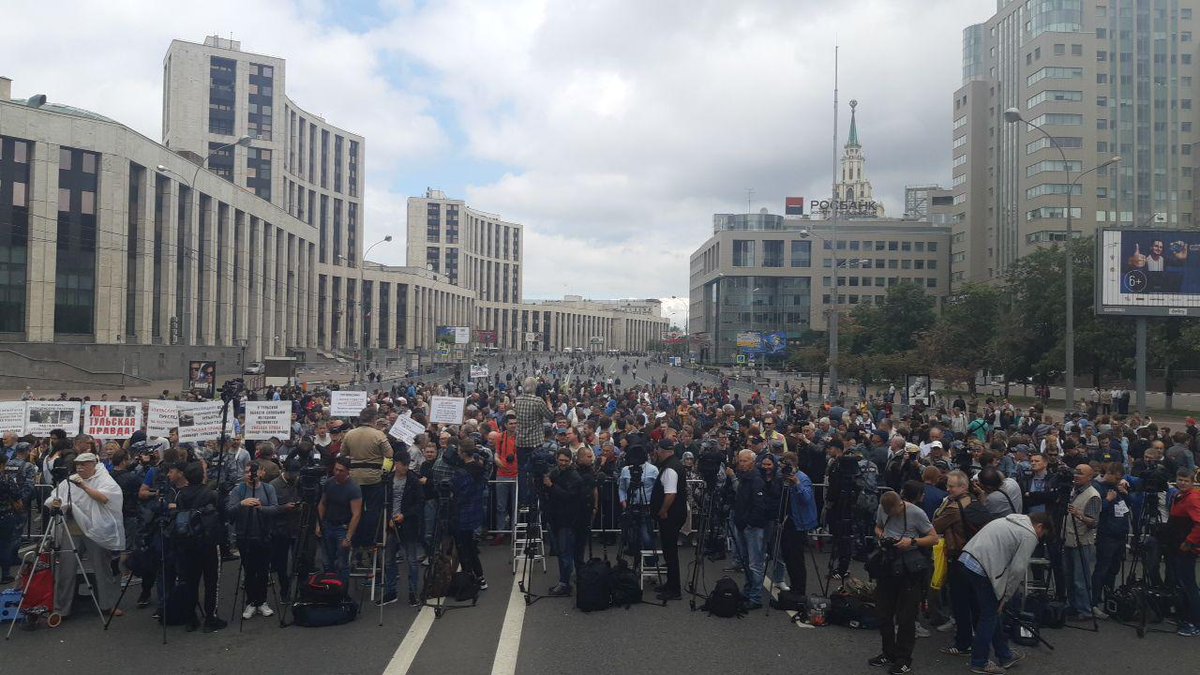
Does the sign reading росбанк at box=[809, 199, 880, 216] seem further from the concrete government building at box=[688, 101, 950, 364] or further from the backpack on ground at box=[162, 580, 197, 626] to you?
the backpack on ground at box=[162, 580, 197, 626]

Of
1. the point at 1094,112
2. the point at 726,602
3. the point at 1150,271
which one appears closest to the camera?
the point at 726,602

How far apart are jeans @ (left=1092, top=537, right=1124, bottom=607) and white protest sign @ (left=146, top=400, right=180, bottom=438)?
12.8 m

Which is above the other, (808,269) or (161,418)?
(808,269)

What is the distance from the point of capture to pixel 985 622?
6609 mm

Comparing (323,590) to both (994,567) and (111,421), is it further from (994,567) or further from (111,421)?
(111,421)

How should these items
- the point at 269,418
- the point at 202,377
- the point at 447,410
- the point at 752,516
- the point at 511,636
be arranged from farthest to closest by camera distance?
1. the point at 202,377
2. the point at 447,410
3. the point at 269,418
4. the point at 752,516
5. the point at 511,636

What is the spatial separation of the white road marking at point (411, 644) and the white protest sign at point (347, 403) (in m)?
10.3

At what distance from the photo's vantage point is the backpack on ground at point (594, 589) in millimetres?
8320

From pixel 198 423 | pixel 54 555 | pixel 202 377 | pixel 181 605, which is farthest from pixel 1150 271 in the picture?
pixel 202 377

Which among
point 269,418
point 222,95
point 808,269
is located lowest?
point 269,418

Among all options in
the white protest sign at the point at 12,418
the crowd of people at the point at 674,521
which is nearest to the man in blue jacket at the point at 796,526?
the crowd of people at the point at 674,521

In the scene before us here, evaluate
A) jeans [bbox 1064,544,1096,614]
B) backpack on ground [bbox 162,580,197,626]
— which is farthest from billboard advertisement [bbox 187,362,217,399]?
jeans [bbox 1064,544,1096,614]

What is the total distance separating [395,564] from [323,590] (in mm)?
1119

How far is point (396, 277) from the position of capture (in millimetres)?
125000
